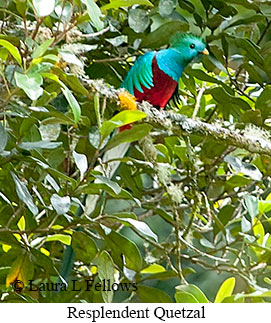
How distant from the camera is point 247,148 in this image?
2.97ft

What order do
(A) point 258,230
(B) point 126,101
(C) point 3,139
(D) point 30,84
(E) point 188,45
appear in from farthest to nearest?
(A) point 258,230
(E) point 188,45
(B) point 126,101
(C) point 3,139
(D) point 30,84

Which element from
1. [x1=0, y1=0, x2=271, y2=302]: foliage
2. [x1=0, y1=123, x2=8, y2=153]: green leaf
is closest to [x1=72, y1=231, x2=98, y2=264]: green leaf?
[x1=0, y1=0, x2=271, y2=302]: foliage

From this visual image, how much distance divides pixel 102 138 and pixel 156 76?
0.43 meters

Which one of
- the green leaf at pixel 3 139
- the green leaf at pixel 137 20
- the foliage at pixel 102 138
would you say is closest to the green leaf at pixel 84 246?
the foliage at pixel 102 138

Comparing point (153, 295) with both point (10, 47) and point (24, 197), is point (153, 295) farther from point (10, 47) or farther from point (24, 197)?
point (10, 47)

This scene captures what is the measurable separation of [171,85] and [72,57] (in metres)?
0.48

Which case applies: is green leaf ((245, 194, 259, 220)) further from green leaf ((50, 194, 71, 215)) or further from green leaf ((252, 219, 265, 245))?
green leaf ((50, 194, 71, 215))

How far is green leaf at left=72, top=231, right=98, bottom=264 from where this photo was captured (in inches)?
32.7

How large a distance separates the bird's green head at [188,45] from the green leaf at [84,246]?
1.24ft

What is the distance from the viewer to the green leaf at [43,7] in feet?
1.86

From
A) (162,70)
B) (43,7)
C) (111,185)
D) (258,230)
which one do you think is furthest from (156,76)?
(43,7)

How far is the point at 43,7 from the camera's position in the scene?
571 mm
